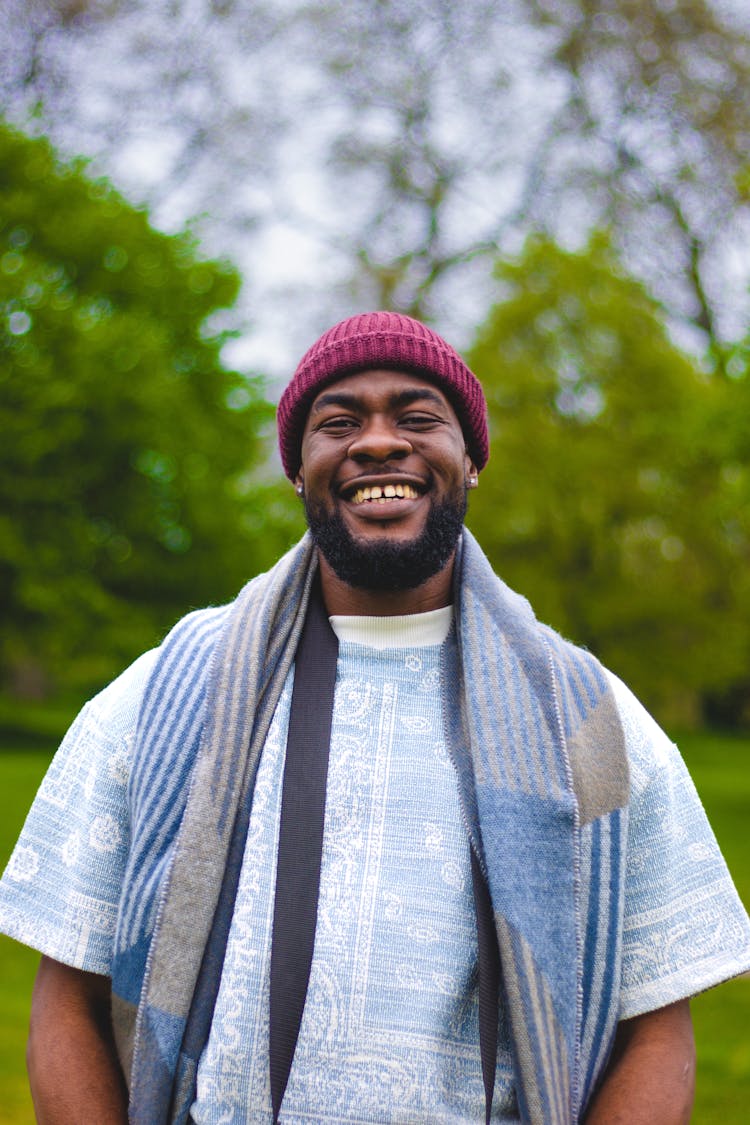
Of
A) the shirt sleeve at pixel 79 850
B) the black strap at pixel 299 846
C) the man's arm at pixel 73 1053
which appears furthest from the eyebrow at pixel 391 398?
the man's arm at pixel 73 1053

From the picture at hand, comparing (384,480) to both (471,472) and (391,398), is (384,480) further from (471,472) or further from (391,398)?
(471,472)

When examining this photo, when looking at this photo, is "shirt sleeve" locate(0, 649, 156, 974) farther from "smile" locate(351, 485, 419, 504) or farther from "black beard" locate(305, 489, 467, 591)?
"smile" locate(351, 485, 419, 504)

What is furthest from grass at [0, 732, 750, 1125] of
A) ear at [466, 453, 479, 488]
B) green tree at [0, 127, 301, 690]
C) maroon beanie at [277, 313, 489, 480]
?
green tree at [0, 127, 301, 690]

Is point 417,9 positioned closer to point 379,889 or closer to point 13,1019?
point 13,1019

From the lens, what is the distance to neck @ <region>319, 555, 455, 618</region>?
233 centimetres

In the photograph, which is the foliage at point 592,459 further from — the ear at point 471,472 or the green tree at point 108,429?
the ear at point 471,472

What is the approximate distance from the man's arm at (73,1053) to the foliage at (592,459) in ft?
53.9

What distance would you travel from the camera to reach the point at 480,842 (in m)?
2.05

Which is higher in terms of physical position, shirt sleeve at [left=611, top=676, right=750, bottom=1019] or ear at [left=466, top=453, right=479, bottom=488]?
ear at [left=466, top=453, right=479, bottom=488]

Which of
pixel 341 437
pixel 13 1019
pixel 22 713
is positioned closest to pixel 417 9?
pixel 22 713

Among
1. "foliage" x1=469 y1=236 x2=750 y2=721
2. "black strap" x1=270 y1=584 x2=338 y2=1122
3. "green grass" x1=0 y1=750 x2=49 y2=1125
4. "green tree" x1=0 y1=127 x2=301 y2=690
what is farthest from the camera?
"foliage" x1=469 y1=236 x2=750 y2=721

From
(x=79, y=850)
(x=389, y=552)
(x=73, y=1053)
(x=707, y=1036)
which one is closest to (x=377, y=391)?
(x=389, y=552)

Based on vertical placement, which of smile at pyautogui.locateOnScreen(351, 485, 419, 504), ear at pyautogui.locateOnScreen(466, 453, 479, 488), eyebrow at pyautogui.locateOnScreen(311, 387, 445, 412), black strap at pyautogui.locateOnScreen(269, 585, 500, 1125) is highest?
eyebrow at pyautogui.locateOnScreen(311, 387, 445, 412)

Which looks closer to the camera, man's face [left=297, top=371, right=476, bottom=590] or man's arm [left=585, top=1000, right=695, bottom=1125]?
man's arm [left=585, top=1000, right=695, bottom=1125]
